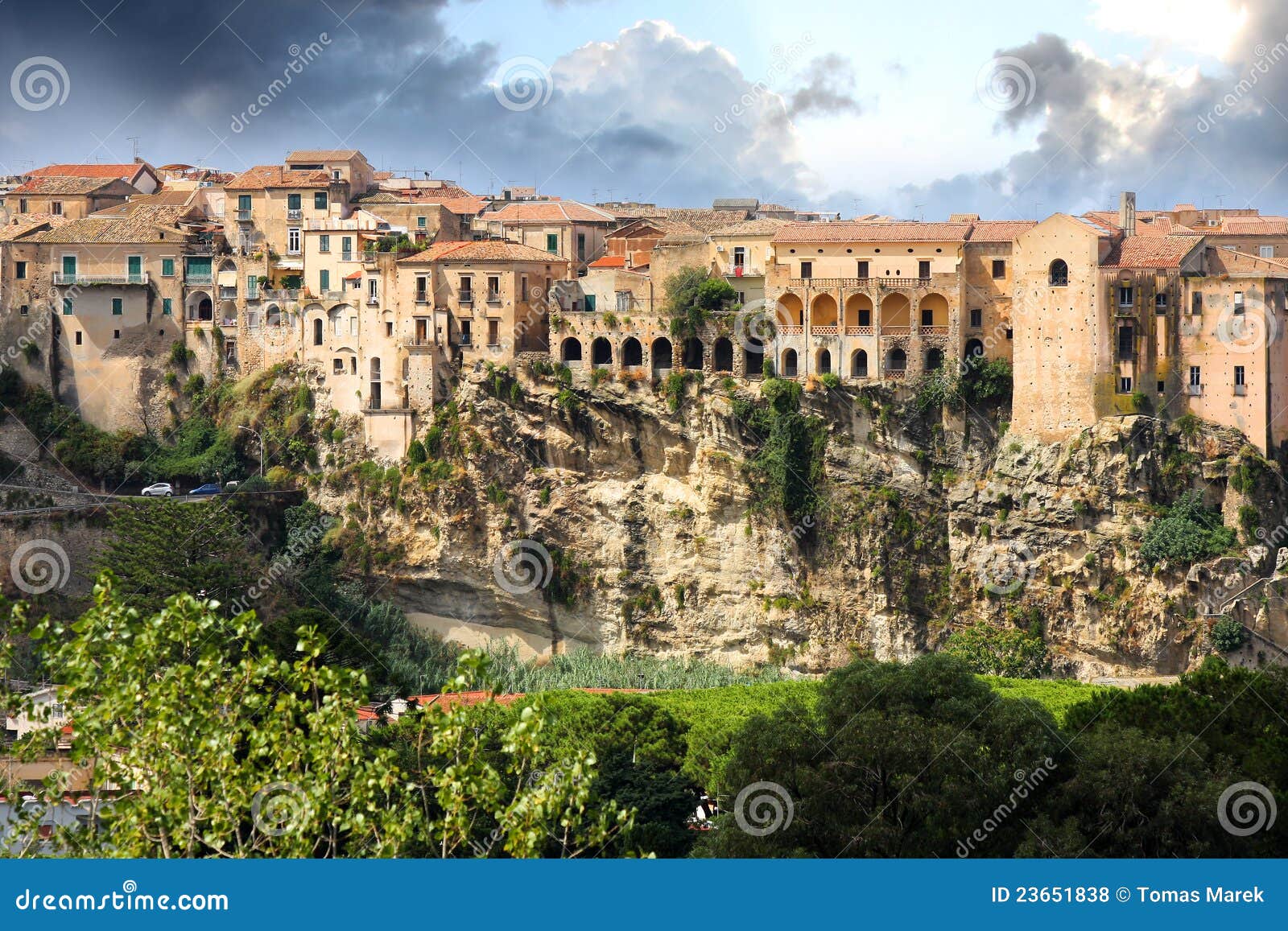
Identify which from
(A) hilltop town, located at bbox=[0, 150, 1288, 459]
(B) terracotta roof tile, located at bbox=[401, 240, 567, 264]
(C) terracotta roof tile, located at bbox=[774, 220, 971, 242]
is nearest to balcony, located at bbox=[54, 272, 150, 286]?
(A) hilltop town, located at bbox=[0, 150, 1288, 459]

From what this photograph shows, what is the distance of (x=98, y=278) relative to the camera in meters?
71.8

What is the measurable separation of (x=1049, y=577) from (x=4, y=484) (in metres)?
32.5

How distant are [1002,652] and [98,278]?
31895 millimetres

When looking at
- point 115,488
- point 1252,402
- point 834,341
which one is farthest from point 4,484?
point 1252,402

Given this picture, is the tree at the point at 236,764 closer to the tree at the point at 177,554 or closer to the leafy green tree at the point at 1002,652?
the tree at the point at 177,554

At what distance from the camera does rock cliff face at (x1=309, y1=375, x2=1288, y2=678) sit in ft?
202

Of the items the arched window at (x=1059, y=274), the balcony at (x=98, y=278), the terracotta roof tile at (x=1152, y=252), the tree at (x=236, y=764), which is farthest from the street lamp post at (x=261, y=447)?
the tree at (x=236, y=764)

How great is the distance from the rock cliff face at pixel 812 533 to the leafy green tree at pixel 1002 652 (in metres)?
0.79

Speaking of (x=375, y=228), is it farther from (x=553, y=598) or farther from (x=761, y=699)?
(x=761, y=699)

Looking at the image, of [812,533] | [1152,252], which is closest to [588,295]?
[812,533]

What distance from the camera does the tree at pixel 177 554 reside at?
59156mm

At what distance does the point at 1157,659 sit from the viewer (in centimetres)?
6181

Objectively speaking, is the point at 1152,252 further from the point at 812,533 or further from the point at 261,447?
the point at 261,447

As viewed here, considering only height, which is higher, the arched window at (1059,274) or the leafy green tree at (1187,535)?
the arched window at (1059,274)
